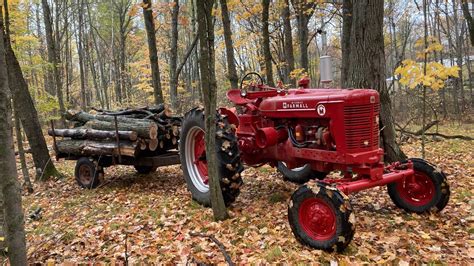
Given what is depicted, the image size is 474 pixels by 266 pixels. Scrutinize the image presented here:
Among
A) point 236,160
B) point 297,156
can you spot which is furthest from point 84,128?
point 297,156

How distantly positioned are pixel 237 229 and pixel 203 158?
1.73m

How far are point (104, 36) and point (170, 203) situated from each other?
26713 millimetres

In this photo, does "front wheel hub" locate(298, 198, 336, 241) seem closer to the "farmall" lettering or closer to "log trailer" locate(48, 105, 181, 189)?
the "farmall" lettering

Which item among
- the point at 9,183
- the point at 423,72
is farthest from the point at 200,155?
the point at 423,72

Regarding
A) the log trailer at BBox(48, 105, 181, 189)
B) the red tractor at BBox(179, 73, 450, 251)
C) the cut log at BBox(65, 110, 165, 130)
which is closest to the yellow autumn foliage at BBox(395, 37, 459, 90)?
the red tractor at BBox(179, 73, 450, 251)

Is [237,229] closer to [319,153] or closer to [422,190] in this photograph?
[319,153]

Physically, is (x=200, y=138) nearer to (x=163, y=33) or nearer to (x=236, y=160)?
(x=236, y=160)

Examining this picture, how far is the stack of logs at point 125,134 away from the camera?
654cm

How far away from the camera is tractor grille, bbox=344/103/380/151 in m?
3.93

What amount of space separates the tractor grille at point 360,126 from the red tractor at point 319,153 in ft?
0.04

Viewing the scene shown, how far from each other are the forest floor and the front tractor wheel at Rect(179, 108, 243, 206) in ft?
0.83

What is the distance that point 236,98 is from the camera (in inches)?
215

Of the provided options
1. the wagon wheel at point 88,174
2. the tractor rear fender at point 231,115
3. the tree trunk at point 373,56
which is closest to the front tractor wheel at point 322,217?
the tractor rear fender at point 231,115

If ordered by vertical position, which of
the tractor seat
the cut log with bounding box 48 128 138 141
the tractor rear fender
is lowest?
the cut log with bounding box 48 128 138 141
